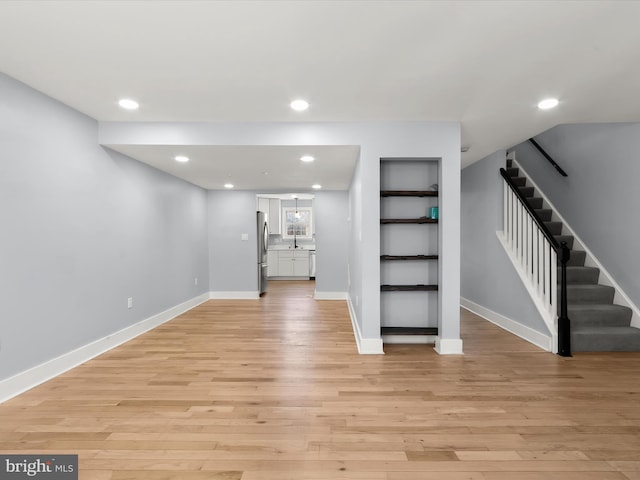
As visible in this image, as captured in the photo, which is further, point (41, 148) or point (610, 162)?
point (610, 162)

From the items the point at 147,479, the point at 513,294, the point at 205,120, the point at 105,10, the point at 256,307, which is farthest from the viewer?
the point at 256,307

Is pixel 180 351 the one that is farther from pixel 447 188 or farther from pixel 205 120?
pixel 447 188

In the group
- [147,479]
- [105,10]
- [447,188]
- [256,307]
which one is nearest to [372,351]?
[447,188]

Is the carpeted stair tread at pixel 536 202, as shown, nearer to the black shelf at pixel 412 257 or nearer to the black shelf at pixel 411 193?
the black shelf at pixel 411 193

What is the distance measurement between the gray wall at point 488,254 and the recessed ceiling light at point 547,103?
1486 mm

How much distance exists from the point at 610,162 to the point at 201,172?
17.4ft

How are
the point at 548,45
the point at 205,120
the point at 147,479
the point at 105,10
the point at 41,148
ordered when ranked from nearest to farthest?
the point at 147,479
the point at 105,10
the point at 548,45
the point at 41,148
the point at 205,120

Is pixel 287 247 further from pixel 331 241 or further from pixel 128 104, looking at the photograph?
pixel 128 104

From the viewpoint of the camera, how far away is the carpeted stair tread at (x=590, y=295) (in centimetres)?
377

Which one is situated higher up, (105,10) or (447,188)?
(105,10)

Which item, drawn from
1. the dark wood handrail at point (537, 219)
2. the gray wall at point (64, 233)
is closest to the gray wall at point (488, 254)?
the dark wood handrail at point (537, 219)

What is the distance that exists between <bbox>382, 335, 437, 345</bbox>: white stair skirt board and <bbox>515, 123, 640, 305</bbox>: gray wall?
7.52ft

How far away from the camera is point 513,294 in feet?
13.3

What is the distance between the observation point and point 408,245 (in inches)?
144
